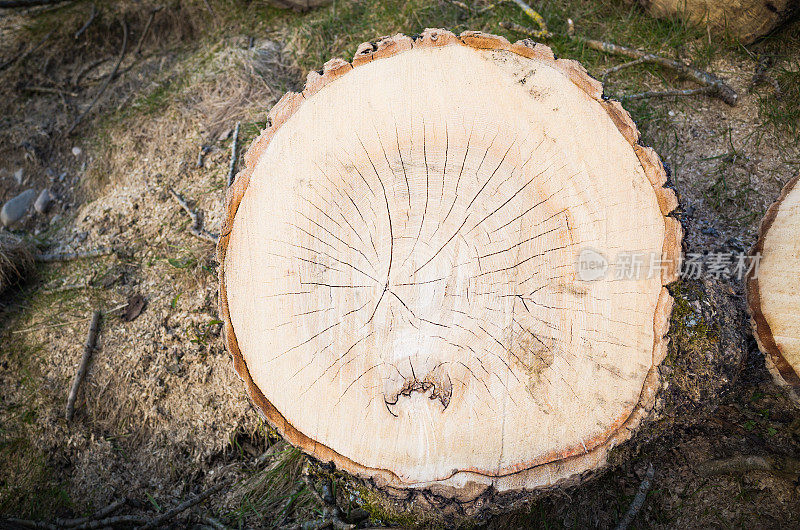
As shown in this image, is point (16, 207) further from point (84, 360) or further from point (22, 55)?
point (84, 360)

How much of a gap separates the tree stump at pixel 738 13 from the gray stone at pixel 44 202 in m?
3.72

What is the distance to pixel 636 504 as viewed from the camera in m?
1.92

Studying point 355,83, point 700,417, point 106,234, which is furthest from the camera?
point 106,234

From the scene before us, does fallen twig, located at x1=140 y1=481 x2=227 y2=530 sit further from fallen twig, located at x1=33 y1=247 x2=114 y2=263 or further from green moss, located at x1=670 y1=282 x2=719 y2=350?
green moss, located at x1=670 y1=282 x2=719 y2=350

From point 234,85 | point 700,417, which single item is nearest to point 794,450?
point 700,417

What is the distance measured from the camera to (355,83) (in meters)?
1.72

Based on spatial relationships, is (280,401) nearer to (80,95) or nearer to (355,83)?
(355,83)

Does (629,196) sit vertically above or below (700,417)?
above

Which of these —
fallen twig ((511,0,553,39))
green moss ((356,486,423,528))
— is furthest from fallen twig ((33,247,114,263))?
fallen twig ((511,0,553,39))

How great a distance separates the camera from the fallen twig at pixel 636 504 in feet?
6.26

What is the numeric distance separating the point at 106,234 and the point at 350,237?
6.28 ft

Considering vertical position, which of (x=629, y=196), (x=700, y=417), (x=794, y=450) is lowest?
(x=794, y=450)

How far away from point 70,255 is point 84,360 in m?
0.70

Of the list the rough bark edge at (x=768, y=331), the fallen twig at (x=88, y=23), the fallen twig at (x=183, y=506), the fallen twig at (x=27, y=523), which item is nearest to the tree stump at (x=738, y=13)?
the rough bark edge at (x=768, y=331)
